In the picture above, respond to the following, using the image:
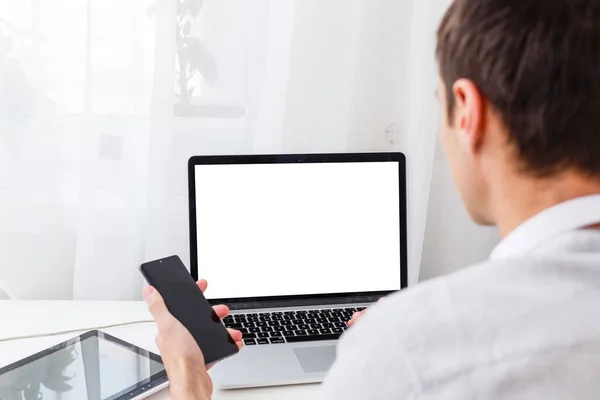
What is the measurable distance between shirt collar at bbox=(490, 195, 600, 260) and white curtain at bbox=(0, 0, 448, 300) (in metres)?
0.69

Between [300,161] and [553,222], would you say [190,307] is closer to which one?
[300,161]

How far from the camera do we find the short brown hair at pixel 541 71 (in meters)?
0.52

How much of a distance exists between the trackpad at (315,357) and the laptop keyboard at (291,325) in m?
0.02

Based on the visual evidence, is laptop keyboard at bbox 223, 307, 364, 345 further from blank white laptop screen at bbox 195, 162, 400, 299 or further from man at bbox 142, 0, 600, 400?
man at bbox 142, 0, 600, 400

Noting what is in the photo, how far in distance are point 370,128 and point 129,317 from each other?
1.64ft

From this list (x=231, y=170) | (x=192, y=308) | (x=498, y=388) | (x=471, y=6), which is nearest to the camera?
(x=498, y=388)

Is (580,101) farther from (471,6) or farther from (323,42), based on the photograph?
(323,42)

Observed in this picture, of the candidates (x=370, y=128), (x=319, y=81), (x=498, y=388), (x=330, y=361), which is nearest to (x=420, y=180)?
(x=370, y=128)

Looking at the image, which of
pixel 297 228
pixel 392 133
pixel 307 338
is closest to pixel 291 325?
pixel 307 338

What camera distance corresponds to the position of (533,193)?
1.85 feet

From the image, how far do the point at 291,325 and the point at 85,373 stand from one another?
1.04 ft

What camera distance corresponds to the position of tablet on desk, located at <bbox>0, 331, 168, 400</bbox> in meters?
0.89

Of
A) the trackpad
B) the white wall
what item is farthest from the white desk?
the white wall

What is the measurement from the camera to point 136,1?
1.14m
